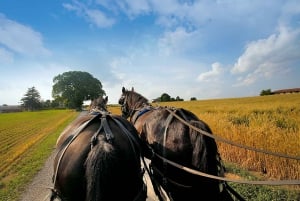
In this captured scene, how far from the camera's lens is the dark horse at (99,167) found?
2451 millimetres

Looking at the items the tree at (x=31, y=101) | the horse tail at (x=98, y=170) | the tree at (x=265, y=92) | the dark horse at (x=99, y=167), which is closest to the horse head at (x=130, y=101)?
the dark horse at (x=99, y=167)

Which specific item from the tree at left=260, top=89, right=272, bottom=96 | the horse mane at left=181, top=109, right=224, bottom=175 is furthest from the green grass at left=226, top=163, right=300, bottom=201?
the tree at left=260, top=89, right=272, bottom=96

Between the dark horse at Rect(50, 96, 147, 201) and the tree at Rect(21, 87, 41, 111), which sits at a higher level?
the tree at Rect(21, 87, 41, 111)

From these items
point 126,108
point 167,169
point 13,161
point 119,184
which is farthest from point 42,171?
point 119,184

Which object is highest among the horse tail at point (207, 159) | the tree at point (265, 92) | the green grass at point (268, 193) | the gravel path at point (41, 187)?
the tree at point (265, 92)

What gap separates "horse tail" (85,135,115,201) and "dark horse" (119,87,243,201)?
48.0 inches

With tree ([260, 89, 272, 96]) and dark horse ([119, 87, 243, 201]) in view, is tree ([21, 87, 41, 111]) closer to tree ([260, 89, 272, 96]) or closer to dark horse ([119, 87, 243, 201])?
tree ([260, 89, 272, 96])

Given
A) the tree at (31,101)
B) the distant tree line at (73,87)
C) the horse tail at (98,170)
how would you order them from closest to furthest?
the horse tail at (98,170) → the distant tree line at (73,87) → the tree at (31,101)

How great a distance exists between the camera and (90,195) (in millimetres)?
2424

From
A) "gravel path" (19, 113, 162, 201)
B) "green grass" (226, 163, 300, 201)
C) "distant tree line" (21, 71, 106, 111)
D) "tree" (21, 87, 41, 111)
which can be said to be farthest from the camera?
"tree" (21, 87, 41, 111)

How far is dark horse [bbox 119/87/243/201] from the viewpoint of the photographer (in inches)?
128

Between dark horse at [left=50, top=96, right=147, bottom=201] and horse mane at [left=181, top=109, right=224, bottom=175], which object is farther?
horse mane at [left=181, top=109, right=224, bottom=175]

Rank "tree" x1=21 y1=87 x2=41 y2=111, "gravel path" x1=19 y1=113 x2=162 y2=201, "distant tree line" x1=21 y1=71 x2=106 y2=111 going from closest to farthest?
"gravel path" x1=19 y1=113 x2=162 y2=201 → "distant tree line" x1=21 y1=71 x2=106 y2=111 → "tree" x1=21 y1=87 x2=41 y2=111

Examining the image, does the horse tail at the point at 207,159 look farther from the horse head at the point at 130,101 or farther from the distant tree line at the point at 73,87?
the distant tree line at the point at 73,87
